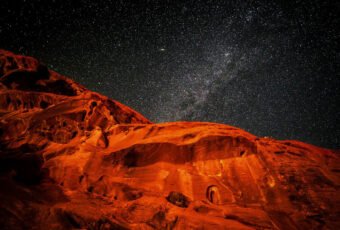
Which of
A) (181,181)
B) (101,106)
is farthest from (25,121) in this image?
(181,181)

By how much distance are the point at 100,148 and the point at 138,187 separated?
167 inches

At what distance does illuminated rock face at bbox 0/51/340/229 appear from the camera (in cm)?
770

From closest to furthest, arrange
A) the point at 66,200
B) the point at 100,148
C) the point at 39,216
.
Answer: the point at 39,216
the point at 66,200
the point at 100,148

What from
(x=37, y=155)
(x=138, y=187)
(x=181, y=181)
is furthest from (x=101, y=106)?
(x=181, y=181)

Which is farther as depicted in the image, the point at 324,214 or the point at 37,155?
the point at 37,155

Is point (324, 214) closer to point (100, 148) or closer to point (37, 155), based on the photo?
point (100, 148)

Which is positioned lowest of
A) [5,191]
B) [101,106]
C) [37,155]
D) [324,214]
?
[324,214]

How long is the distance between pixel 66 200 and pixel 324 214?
11599mm

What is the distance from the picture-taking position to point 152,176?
36.7ft

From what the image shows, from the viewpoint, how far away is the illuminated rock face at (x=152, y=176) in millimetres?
7699

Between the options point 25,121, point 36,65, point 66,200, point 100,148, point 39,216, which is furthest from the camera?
point 36,65

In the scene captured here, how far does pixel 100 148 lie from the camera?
42.9 feet

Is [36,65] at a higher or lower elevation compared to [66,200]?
higher

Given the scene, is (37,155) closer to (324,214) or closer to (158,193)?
(158,193)
